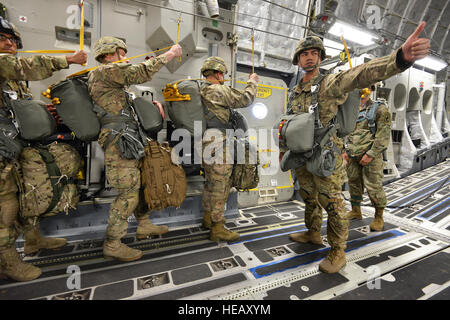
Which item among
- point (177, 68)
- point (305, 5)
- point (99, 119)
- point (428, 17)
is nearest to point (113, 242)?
point (99, 119)

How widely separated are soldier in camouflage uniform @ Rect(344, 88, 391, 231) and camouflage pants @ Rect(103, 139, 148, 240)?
2.88 m

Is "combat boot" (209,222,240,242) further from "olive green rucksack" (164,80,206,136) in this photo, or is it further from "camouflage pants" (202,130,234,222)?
"olive green rucksack" (164,80,206,136)

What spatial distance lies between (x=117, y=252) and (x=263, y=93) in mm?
3401

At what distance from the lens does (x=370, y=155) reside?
284 cm

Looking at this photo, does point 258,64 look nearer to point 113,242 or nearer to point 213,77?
point 213,77

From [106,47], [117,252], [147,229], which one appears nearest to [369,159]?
[147,229]

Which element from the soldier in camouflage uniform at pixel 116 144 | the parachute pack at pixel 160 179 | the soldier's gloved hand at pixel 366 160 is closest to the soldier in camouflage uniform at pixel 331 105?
the soldier's gloved hand at pixel 366 160

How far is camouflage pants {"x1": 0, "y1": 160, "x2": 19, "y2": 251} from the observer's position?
5.31 feet

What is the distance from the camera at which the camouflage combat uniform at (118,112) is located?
179 cm

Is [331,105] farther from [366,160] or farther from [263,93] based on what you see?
[263,93]

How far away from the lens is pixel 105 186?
2656 millimetres

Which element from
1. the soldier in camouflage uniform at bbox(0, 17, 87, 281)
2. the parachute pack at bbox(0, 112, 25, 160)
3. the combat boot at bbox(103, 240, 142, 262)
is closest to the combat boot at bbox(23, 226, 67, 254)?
the soldier in camouflage uniform at bbox(0, 17, 87, 281)

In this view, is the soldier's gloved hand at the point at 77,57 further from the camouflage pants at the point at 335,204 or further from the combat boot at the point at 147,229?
the camouflage pants at the point at 335,204
